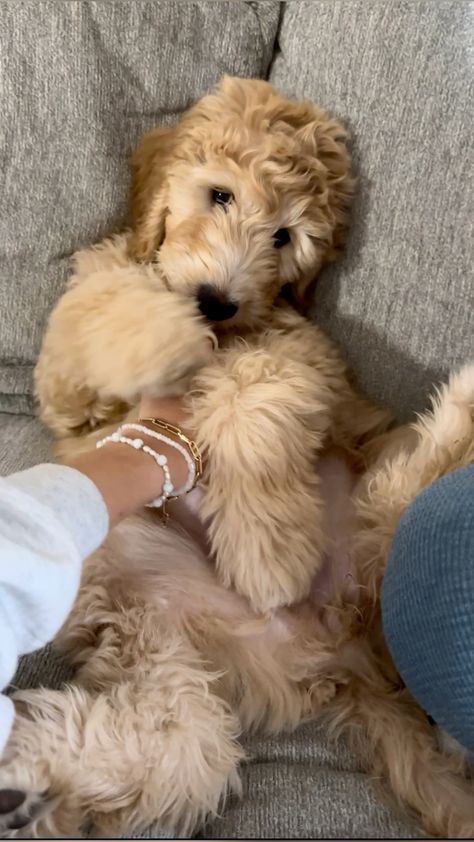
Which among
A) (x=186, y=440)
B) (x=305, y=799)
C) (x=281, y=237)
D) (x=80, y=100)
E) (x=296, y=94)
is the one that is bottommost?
(x=305, y=799)

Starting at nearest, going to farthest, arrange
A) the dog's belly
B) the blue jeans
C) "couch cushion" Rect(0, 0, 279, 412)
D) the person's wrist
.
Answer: the blue jeans < the person's wrist < the dog's belly < "couch cushion" Rect(0, 0, 279, 412)

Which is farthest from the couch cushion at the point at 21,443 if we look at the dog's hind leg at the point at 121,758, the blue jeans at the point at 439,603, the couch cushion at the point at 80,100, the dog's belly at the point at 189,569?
the blue jeans at the point at 439,603

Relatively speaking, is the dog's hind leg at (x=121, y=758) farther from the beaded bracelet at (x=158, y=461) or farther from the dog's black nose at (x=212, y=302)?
the dog's black nose at (x=212, y=302)

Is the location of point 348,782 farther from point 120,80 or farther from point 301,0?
point 301,0

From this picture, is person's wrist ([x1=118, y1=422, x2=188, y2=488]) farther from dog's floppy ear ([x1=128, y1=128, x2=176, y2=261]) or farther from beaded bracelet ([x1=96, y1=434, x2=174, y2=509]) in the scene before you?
dog's floppy ear ([x1=128, y1=128, x2=176, y2=261])

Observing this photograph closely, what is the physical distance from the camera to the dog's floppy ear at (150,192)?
4.99 ft

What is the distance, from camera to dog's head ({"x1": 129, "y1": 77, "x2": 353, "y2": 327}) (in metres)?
1.43

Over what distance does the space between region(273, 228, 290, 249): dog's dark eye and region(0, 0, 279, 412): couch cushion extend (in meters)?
0.41

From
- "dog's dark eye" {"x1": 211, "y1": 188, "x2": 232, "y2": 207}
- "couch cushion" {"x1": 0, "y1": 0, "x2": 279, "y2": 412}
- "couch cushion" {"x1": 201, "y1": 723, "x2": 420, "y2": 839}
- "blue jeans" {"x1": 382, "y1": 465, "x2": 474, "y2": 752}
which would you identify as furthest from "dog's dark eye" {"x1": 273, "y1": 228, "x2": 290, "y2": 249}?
"couch cushion" {"x1": 201, "y1": 723, "x2": 420, "y2": 839}

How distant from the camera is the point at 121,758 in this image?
42.6 inches

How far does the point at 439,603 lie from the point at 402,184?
2.86ft

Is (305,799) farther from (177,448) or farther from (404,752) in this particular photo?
(177,448)

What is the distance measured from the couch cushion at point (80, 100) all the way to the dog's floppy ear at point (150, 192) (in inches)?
3.6

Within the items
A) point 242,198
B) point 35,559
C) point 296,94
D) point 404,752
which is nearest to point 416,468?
point 404,752
